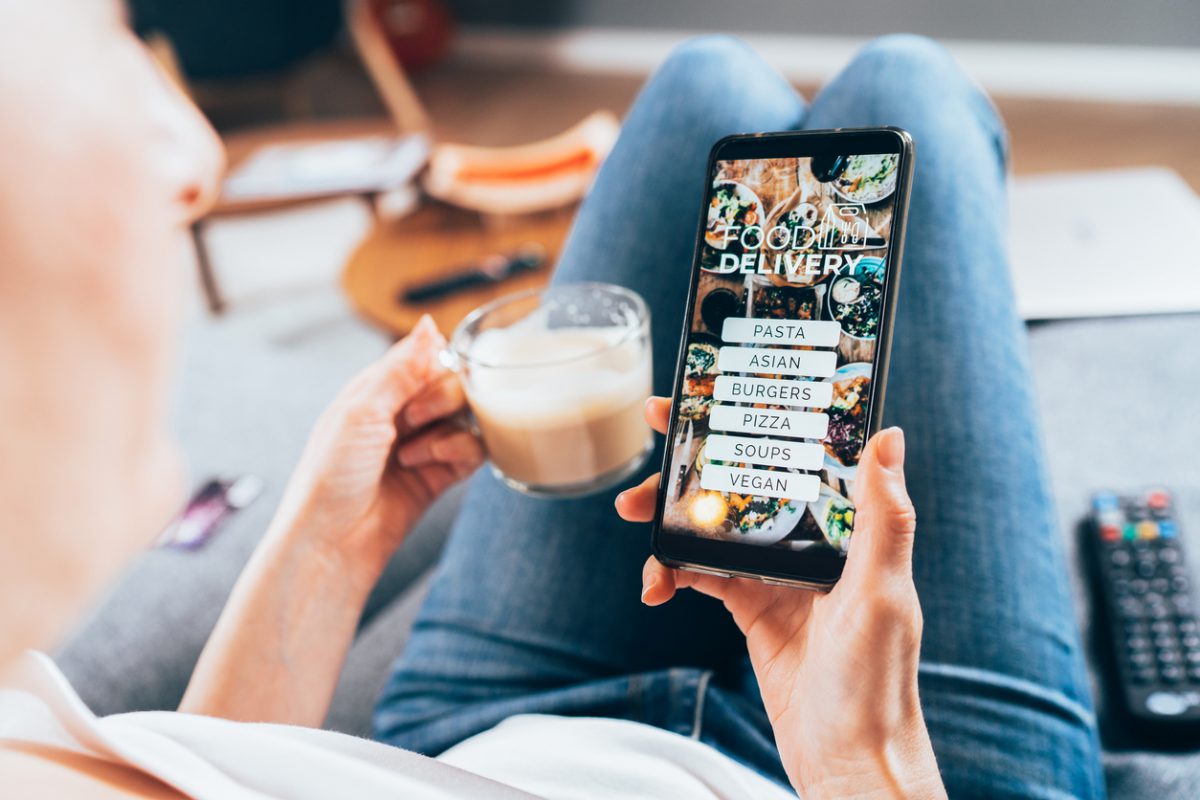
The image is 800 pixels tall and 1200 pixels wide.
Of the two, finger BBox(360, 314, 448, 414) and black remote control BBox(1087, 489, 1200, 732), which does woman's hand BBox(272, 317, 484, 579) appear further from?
black remote control BBox(1087, 489, 1200, 732)

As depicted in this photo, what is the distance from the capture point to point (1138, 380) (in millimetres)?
783

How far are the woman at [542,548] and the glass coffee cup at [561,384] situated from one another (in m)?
0.04

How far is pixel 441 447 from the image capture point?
23.0 inches

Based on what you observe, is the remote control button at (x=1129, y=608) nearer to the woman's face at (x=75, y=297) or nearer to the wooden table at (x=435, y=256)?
the woman's face at (x=75, y=297)

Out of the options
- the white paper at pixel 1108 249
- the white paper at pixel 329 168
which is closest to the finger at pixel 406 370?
the white paper at pixel 1108 249

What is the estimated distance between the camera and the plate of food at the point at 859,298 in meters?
0.39

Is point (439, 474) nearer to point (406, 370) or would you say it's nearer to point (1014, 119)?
point (406, 370)

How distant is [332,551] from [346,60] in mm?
3391

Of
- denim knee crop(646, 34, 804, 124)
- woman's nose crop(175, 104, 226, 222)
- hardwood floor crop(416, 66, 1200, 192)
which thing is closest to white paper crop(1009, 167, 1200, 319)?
denim knee crop(646, 34, 804, 124)

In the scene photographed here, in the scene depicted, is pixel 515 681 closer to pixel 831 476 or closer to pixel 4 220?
pixel 831 476

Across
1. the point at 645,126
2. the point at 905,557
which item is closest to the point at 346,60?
the point at 645,126

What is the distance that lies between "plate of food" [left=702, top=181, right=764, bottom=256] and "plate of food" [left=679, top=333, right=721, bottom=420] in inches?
1.6

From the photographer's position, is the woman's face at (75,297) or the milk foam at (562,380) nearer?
the woman's face at (75,297)

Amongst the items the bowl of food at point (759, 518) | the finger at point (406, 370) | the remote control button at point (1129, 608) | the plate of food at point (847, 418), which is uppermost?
the plate of food at point (847, 418)
